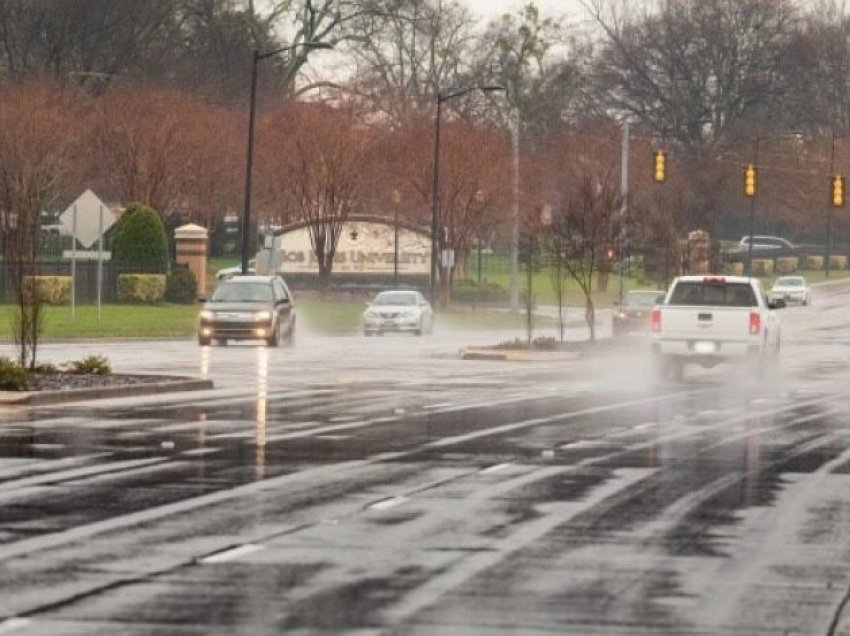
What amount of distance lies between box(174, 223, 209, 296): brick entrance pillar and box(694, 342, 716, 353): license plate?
130ft

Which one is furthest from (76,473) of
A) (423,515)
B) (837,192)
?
(837,192)

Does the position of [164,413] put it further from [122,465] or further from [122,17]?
[122,17]

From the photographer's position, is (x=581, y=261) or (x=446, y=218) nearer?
(x=581, y=261)

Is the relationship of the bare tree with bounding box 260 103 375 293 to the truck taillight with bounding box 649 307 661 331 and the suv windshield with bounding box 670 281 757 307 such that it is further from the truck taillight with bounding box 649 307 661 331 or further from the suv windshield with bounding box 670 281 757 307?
the truck taillight with bounding box 649 307 661 331

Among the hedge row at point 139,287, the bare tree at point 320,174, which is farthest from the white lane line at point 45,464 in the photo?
→ the bare tree at point 320,174

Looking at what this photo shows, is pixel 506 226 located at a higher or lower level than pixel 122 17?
lower

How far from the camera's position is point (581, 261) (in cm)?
5853

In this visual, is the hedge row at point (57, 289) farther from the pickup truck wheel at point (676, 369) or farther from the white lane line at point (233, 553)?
the white lane line at point (233, 553)

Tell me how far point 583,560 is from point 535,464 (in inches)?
294

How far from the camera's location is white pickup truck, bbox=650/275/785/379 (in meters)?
42.0

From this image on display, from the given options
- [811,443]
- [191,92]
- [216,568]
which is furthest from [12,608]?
[191,92]

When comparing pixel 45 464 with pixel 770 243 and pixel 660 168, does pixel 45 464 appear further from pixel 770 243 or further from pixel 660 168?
pixel 770 243

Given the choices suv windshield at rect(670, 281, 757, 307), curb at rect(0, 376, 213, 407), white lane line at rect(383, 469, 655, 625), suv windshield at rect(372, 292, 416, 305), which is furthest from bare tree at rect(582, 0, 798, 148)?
white lane line at rect(383, 469, 655, 625)

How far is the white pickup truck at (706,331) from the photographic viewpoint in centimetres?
4200
